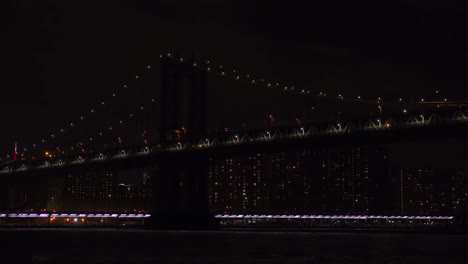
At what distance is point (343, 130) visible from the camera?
221 ft

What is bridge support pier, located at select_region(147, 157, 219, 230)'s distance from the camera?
229 feet

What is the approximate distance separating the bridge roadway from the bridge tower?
73cm

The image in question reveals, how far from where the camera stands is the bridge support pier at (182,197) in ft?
229

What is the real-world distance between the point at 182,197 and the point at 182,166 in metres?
2.33

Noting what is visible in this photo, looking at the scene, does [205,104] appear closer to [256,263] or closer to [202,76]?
[202,76]

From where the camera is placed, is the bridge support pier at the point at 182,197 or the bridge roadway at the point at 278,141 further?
the bridge support pier at the point at 182,197

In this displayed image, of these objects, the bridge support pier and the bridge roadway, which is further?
the bridge support pier

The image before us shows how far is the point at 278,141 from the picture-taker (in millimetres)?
70875

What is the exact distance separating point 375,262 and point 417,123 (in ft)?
102

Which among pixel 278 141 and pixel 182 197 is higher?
pixel 278 141

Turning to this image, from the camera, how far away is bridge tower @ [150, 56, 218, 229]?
69.9 meters

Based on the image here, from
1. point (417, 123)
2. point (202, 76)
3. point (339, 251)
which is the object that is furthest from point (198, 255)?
point (202, 76)

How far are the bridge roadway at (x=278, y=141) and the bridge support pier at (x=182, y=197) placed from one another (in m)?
0.75

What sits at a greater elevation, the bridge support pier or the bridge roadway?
the bridge roadway
